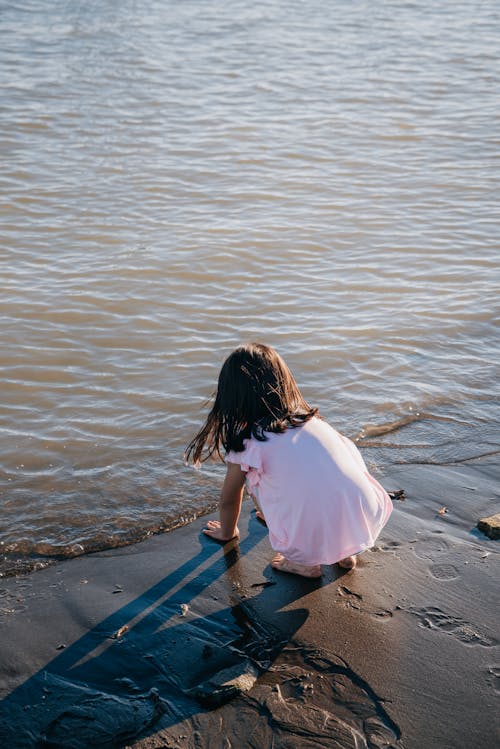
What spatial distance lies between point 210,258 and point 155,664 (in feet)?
15.3

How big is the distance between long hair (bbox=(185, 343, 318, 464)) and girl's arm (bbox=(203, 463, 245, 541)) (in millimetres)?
120

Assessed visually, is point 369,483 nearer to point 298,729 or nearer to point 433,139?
point 298,729

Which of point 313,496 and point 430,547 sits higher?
point 313,496

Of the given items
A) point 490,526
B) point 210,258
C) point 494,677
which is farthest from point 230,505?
point 210,258

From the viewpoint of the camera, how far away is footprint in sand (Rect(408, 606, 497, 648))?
2.94 metres

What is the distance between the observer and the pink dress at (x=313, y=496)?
3.30 metres

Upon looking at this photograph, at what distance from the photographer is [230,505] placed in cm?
357

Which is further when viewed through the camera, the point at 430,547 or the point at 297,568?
the point at 430,547

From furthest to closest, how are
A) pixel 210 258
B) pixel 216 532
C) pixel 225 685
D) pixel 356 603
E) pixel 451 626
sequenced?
pixel 210 258, pixel 216 532, pixel 356 603, pixel 451 626, pixel 225 685

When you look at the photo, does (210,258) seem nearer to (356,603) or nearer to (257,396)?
(257,396)

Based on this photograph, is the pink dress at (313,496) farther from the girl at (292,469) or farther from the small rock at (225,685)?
the small rock at (225,685)

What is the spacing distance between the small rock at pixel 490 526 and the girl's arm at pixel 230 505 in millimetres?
1055

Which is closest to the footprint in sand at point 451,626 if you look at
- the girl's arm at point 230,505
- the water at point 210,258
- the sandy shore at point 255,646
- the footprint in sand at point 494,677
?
the sandy shore at point 255,646

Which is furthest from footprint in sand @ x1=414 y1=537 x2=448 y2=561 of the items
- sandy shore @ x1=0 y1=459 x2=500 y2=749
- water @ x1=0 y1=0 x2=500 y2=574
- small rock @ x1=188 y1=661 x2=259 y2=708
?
small rock @ x1=188 y1=661 x2=259 y2=708
